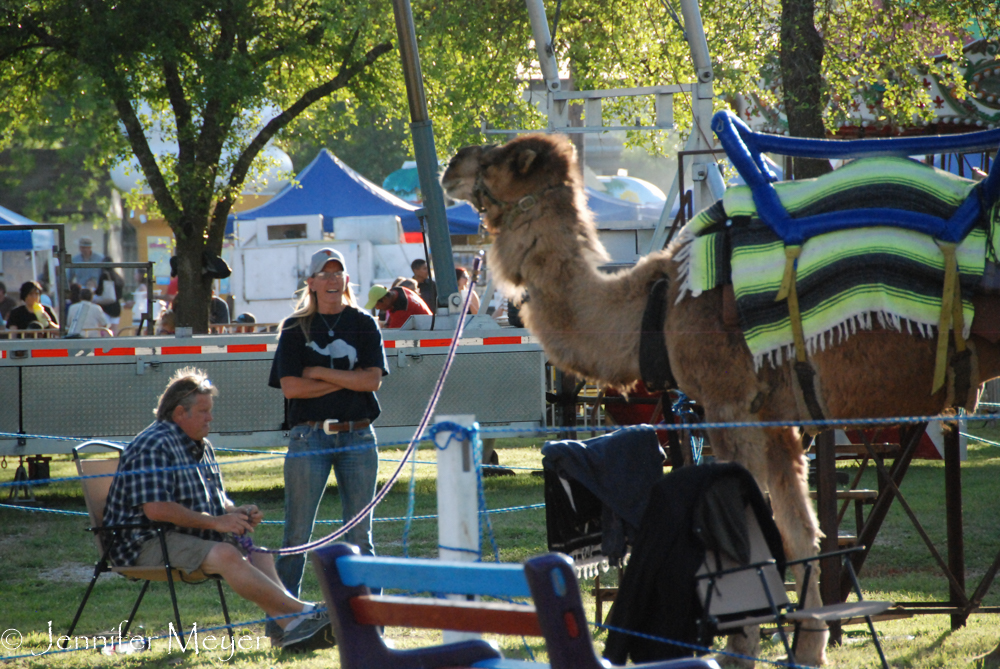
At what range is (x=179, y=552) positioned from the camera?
17.1 ft

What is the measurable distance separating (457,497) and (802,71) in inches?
452

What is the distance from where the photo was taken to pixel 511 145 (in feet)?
16.8

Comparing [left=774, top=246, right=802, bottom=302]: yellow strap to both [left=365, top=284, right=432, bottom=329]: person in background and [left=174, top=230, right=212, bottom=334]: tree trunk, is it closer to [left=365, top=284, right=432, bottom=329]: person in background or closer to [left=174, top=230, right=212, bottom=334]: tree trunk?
[left=365, top=284, right=432, bottom=329]: person in background

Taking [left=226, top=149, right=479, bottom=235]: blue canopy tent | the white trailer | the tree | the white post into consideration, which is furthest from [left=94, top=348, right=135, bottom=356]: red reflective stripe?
[left=226, top=149, right=479, bottom=235]: blue canopy tent

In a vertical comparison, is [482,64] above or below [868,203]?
above

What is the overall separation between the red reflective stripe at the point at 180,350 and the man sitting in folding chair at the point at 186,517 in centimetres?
391

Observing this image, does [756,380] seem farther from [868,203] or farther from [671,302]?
[868,203]

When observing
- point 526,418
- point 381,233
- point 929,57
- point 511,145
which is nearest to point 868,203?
point 511,145

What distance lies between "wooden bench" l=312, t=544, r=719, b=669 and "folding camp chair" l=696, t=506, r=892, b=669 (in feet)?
4.32

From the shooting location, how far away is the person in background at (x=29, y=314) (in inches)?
559

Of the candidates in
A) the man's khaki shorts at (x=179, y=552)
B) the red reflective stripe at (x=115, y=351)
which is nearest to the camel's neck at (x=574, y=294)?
the man's khaki shorts at (x=179, y=552)

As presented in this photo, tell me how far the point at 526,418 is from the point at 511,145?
4957 mm

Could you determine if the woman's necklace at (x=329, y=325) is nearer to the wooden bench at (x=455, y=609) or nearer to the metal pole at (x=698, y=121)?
the wooden bench at (x=455, y=609)

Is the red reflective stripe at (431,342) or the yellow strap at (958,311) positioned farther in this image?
the red reflective stripe at (431,342)
